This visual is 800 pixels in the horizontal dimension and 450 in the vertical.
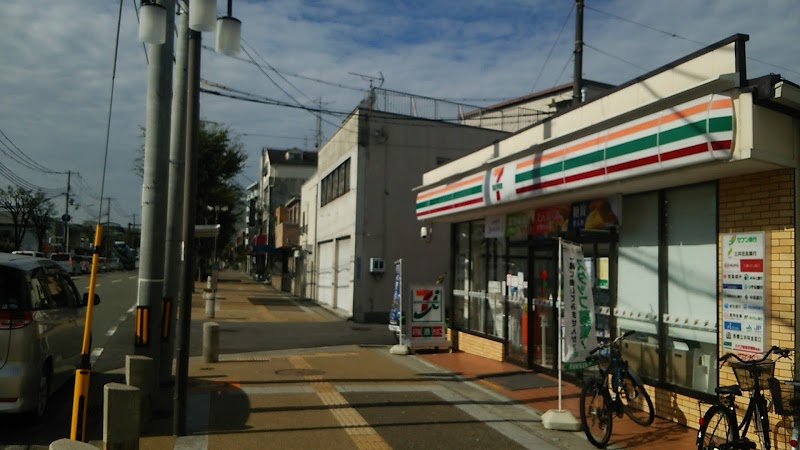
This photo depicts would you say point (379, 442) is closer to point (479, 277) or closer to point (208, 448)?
point (208, 448)

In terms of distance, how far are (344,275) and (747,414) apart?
1998 cm

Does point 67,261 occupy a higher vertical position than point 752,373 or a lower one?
higher

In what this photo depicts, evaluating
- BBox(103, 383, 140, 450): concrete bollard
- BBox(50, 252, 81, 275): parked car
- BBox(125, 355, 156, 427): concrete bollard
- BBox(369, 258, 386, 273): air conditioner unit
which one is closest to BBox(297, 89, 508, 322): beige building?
BBox(369, 258, 386, 273): air conditioner unit

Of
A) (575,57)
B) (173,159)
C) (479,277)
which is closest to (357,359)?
(479,277)

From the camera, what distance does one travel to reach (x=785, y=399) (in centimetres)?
566

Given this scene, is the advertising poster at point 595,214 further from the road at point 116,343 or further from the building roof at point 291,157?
the building roof at point 291,157

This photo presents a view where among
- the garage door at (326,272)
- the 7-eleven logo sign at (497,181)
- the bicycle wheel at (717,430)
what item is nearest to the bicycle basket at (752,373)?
the bicycle wheel at (717,430)

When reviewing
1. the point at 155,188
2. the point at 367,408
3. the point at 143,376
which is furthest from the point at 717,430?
the point at 155,188

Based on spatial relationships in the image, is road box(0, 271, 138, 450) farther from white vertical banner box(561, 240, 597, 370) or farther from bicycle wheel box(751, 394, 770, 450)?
bicycle wheel box(751, 394, 770, 450)

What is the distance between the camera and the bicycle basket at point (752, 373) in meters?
5.63

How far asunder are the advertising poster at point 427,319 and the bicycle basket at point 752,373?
8.29 metres

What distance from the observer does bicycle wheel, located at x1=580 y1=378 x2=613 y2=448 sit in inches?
269

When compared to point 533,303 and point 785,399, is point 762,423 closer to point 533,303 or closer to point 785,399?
point 785,399

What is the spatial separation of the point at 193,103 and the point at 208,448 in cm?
359
